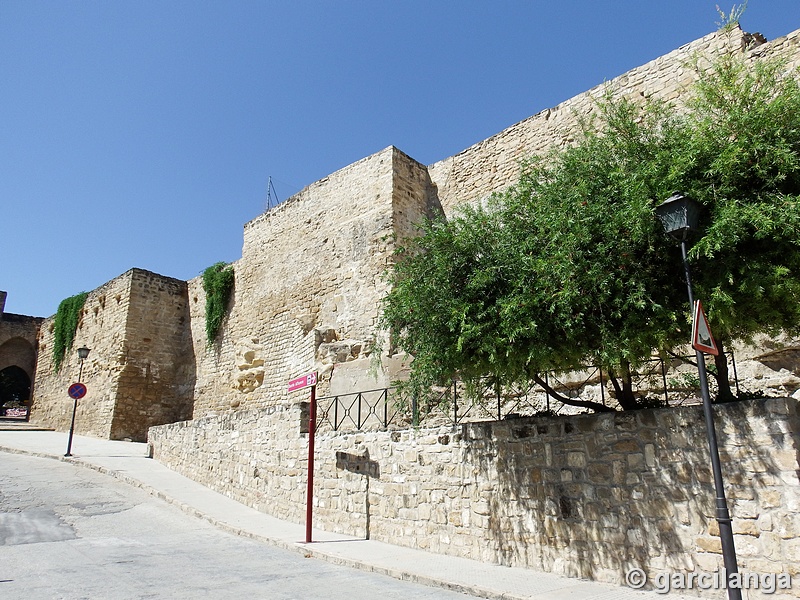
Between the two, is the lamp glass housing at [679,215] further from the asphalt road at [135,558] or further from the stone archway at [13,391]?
the stone archway at [13,391]

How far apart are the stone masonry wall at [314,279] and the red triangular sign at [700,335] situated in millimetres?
7668

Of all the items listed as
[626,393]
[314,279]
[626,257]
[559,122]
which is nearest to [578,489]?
[626,393]

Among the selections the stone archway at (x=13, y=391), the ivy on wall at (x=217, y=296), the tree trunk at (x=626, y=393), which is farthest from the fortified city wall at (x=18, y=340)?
the tree trunk at (x=626, y=393)

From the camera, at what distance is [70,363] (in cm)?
2462

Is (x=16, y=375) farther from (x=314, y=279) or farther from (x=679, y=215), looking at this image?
(x=679, y=215)

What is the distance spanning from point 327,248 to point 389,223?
2.34 metres

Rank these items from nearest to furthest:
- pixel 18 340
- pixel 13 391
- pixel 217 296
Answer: pixel 217 296 < pixel 18 340 < pixel 13 391

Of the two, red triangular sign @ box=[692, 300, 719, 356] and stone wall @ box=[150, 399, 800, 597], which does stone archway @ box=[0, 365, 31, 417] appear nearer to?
stone wall @ box=[150, 399, 800, 597]

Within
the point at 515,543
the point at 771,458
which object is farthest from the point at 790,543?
the point at 515,543

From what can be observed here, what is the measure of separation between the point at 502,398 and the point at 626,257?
4830 millimetres

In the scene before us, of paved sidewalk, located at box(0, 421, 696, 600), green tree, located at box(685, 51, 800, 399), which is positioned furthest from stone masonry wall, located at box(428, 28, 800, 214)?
paved sidewalk, located at box(0, 421, 696, 600)

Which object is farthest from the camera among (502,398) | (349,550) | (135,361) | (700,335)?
(135,361)

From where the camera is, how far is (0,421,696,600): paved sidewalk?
586 centimetres

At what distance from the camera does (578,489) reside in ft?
21.4
